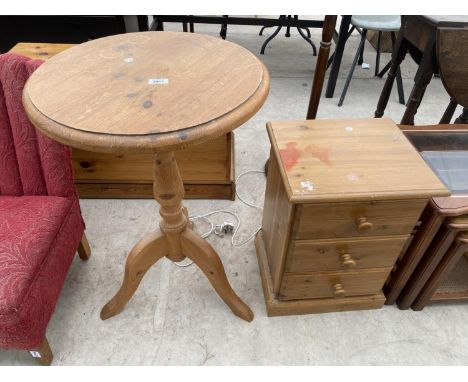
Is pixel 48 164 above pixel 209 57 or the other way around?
the other way around

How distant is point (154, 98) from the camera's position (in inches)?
31.0

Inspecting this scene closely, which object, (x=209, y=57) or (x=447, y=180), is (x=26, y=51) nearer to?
(x=209, y=57)

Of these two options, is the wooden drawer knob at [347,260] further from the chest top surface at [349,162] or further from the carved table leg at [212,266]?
the carved table leg at [212,266]

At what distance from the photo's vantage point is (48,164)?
1.14m

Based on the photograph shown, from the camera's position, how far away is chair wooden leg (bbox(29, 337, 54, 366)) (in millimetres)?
1114

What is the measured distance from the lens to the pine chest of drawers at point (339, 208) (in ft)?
3.18

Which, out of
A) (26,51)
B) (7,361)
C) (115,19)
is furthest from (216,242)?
(115,19)

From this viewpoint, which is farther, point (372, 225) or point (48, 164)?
point (48, 164)

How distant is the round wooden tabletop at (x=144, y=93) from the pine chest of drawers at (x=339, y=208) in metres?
0.29

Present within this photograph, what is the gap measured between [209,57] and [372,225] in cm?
68

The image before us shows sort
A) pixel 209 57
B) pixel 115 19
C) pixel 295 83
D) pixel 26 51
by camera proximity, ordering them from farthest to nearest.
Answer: pixel 295 83 < pixel 115 19 < pixel 26 51 < pixel 209 57

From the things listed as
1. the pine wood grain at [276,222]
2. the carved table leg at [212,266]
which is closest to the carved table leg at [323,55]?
the pine wood grain at [276,222]

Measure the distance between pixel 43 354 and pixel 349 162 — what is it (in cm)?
116

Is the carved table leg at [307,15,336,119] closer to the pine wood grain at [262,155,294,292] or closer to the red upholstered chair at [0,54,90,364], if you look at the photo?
the pine wood grain at [262,155,294,292]
